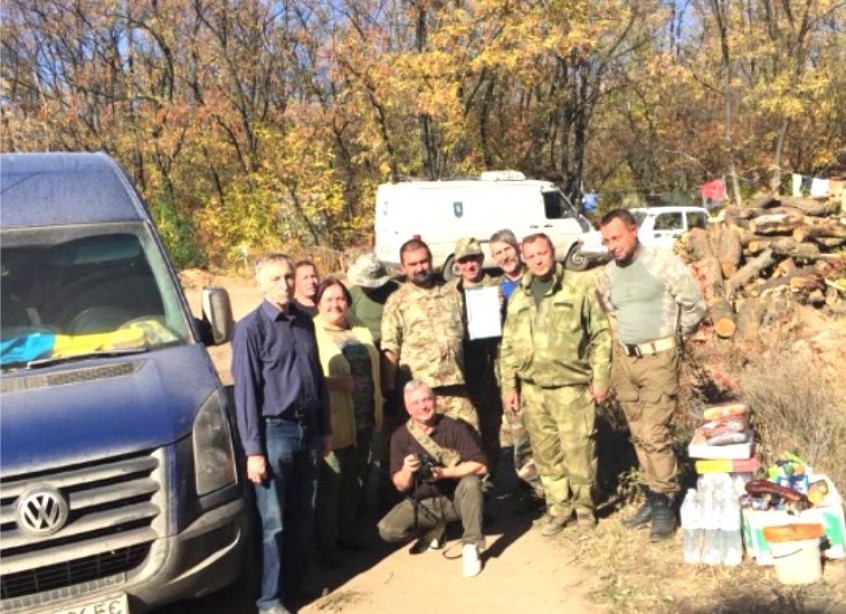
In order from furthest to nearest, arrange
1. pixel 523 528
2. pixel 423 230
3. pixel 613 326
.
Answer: pixel 423 230
pixel 523 528
pixel 613 326

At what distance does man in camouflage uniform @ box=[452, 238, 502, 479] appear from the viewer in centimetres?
552

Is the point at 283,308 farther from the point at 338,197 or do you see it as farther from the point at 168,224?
the point at 168,224

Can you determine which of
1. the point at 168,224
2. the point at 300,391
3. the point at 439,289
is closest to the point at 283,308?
the point at 300,391

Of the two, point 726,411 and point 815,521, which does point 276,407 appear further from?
point 815,521

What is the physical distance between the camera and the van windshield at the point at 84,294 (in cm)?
413

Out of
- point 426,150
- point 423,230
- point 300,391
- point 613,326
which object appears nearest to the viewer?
point 300,391

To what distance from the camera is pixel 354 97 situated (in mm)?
24641

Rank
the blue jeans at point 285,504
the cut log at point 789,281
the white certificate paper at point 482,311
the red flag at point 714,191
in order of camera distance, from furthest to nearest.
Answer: the red flag at point 714,191
the cut log at point 789,281
the white certificate paper at point 482,311
the blue jeans at point 285,504

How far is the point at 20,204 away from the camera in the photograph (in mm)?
4457

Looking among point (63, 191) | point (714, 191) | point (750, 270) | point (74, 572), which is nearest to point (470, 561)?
point (74, 572)

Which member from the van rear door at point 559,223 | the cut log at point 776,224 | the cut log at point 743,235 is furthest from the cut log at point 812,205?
the van rear door at point 559,223

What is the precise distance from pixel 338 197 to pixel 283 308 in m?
20.3

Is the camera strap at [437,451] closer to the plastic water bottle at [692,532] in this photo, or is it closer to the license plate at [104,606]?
the plastic water bottle at [692,532]

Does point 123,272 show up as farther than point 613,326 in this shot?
No
